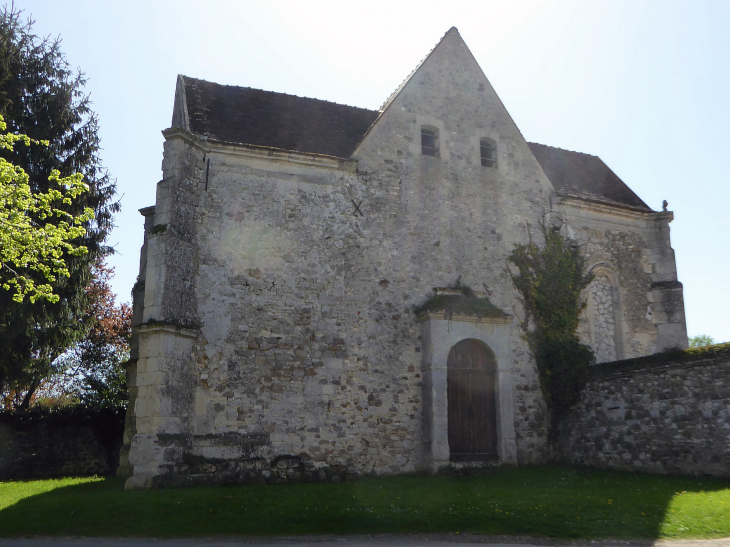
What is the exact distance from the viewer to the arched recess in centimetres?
1692

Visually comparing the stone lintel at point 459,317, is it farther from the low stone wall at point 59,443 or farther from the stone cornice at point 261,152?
the low stone wall at point 59,443

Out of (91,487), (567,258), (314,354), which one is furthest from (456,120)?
(91,487)

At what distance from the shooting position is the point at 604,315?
56.4 feet

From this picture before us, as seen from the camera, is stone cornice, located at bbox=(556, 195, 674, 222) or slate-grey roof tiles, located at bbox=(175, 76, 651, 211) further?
stone cornice, located at bbox=(556, 195, 674, 222)

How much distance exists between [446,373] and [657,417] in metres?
4.64

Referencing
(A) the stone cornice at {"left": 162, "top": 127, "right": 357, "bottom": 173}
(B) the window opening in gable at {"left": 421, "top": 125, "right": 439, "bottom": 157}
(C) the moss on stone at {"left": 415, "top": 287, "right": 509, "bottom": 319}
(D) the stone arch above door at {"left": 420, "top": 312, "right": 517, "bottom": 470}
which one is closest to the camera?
(A) the stone cornice at {"left": 162, "top": 127, "right": 357, "bottom": 173}

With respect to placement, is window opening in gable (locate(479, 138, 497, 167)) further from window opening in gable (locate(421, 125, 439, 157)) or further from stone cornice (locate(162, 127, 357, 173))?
stone cornice (locate(162, 127, 357, 173))

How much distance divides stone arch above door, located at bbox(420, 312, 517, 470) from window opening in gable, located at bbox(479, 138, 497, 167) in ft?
15.0

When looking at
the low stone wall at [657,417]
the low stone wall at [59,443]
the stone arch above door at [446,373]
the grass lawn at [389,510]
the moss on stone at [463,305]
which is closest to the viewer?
the grass lawn at [389,510]

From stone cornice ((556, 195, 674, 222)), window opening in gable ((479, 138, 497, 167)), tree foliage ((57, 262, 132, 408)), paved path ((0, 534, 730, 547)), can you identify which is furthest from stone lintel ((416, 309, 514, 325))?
tree foliage ((57, 262, 132, 408))

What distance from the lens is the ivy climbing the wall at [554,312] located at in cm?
1548

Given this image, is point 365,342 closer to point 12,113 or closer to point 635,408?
point 635,408

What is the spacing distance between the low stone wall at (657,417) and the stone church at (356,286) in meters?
1.24

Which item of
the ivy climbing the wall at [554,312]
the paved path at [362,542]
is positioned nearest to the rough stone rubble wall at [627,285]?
the ivy climbing the wall at [554,312]
